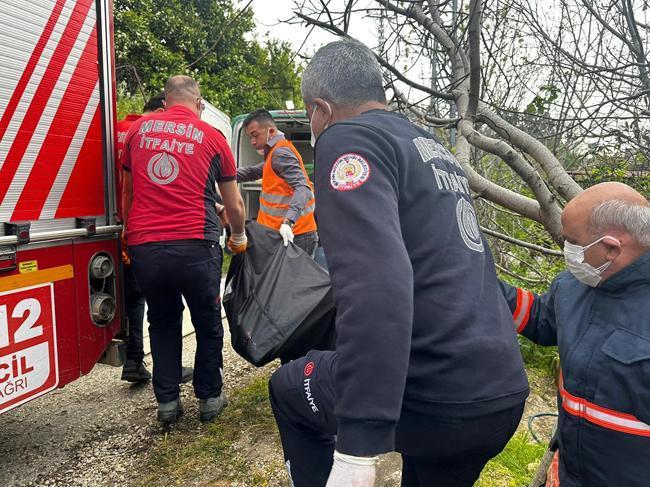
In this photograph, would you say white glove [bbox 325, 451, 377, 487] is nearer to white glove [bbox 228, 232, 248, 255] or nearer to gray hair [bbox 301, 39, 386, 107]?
gray hair [bbox 301, 39, 386, 107]

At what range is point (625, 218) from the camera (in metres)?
1.43

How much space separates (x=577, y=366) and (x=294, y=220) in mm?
2633

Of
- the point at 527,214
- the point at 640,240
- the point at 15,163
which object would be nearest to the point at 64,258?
the point at 15,163

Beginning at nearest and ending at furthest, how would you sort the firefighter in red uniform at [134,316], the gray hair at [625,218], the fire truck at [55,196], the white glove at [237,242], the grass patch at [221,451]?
the gray hair at [625,218], the fire truck at [55,196], the grass patch at [221,451], the white glove at [237,242], the firefighter in red uniform at [134,316]

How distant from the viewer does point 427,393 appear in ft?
4.14

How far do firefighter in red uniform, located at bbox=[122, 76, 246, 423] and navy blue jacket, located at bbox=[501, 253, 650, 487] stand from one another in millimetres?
1874

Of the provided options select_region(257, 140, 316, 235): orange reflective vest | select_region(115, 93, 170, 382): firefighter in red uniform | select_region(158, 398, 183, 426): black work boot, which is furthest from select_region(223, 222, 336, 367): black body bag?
select_region(257, 140, 316, 235): orange reflective vest

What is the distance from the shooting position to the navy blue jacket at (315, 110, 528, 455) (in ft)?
3.55

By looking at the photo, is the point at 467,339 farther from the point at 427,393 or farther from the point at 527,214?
the point at 527,214

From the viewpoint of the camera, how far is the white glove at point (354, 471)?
1.10m

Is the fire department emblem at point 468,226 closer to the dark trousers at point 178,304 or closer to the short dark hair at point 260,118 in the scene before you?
the dark trousers at point 178,304

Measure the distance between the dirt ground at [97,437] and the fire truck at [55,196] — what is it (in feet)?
1.81

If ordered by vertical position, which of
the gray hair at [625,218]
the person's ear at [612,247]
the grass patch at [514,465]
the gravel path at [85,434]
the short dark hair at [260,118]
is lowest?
the gravel path at [85,434]

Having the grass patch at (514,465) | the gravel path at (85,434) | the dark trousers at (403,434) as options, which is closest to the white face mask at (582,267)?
the dark trousers at (403,434)
